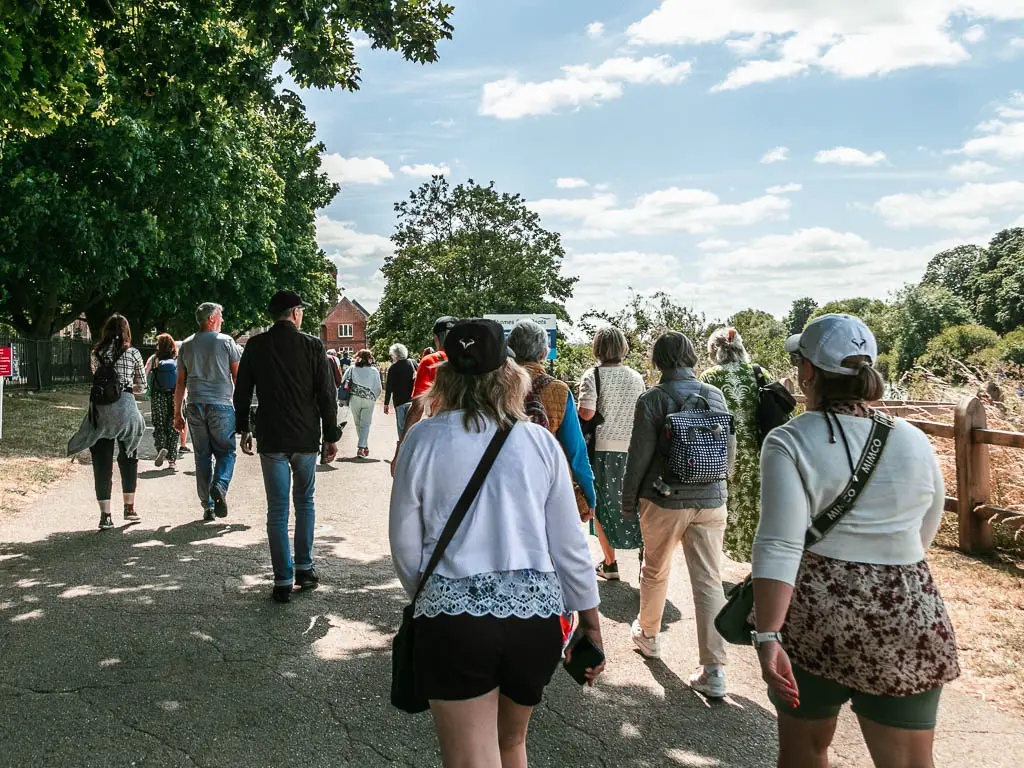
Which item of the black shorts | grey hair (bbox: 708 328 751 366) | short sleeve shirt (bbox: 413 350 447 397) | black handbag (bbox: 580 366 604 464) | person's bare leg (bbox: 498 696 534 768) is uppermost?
grey hair (bbox: 708 328 751 366)

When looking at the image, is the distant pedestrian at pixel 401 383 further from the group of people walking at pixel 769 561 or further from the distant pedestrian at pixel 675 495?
the group of people walking at pixel 769 561

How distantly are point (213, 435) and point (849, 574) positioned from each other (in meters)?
6.49

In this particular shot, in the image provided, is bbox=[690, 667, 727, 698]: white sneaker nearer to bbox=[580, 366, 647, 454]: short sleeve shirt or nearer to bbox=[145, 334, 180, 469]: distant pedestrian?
bbox=[580, 366, 647, 454]: short sleeve shirt

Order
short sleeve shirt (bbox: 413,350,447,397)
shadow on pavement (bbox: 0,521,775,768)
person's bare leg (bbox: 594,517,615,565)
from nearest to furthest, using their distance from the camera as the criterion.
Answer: shadow on pavement (bbox: 0,521,775,768) → person's bare leg (bbox: 594,517,615,565) → short sleeve shirt (bbox: 413,350,447,397)

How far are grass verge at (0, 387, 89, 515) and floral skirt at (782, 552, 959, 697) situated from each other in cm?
844

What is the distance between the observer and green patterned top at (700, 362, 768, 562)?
Answer: 513cm

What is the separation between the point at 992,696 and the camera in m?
4.32

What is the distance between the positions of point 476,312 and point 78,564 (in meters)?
46.7

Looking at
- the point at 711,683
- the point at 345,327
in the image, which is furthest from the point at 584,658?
the point at 345,327

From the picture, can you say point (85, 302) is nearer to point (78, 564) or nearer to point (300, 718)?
point (78, 564)

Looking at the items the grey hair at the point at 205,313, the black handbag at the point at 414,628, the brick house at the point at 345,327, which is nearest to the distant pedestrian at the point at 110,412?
the grey hair at the point at 205,313

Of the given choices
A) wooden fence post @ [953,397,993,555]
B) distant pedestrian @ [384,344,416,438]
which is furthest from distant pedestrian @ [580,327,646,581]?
distant pedestrian @ [384,344,416,438]

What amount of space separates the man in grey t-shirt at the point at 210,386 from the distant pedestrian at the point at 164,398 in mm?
3210

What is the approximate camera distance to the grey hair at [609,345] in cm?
579
